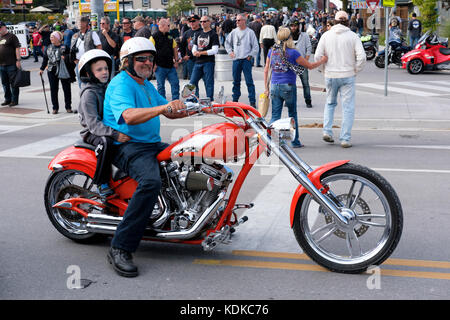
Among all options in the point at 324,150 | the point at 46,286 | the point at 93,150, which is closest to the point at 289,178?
the point at 324,150

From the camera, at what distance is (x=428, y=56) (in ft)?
63.3

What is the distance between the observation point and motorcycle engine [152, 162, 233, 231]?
4445 millimetres

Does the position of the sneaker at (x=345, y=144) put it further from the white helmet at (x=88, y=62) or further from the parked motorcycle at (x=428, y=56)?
the parked motorcycle at (x=428, y=56)

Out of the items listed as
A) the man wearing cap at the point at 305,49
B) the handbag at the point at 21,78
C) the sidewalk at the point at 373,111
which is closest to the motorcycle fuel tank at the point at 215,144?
the sidewalk at the point at 373,111

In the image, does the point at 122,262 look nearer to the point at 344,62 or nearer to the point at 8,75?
the point at 344,62

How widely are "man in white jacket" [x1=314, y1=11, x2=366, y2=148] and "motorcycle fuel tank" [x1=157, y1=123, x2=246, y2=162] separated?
5051 mm

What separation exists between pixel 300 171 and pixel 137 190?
1190mm

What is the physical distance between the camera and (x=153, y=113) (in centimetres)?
429

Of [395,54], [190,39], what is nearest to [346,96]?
[190,39]

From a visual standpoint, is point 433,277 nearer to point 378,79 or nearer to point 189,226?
point 189,226

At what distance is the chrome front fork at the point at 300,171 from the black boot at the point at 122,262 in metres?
1.35

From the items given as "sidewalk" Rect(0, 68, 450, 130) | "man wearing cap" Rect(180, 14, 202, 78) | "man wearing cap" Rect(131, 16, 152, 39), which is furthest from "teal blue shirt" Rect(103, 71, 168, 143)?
"man wearing cap" Rect(131, 16, 152, 39)

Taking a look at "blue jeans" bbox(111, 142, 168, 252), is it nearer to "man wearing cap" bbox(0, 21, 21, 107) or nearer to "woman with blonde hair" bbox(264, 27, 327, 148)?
"woman with blonde hair" bbox(264, 27, 327, 148)

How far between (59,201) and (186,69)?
14.0m
